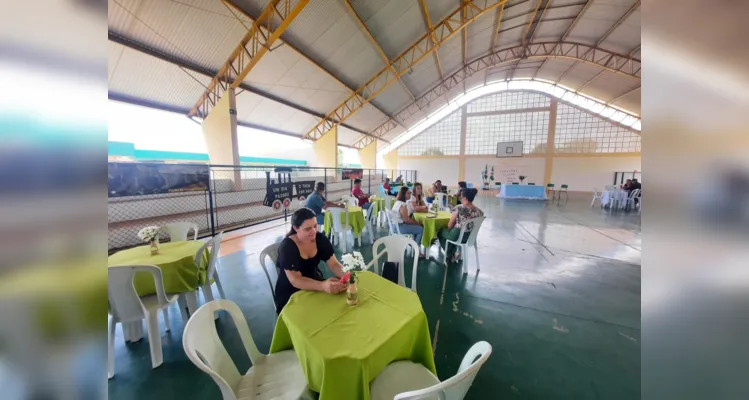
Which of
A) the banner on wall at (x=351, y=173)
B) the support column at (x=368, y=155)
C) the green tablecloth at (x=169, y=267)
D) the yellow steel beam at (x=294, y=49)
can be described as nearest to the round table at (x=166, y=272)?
the green tablecloth at (x=169, y=267)

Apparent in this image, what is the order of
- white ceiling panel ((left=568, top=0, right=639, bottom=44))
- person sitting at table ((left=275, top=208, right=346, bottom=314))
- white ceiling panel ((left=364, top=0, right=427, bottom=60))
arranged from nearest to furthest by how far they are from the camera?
person sitting at table ((left=275, top=208, right=346, bottom=314))
white ceiling panel ((left=364, top=0, right=427, bottom=60))
white ceiling panel ((left=568, top=0, right=639, bottom=44))

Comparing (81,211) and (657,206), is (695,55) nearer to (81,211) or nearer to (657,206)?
(657,206)

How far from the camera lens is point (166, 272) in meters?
1.85

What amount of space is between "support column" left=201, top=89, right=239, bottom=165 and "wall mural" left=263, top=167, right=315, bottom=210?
6.45 ft

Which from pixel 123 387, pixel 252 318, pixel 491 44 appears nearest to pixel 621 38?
pixel 491 44

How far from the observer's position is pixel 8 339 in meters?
0.23

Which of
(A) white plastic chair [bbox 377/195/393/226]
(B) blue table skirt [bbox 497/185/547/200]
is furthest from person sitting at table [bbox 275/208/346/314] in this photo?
(B) blue table skirt [bbox 497/185/547/200]

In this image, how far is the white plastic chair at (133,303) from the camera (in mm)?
1539

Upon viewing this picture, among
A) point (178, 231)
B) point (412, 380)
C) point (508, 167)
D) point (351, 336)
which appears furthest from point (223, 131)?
point (508, 167)

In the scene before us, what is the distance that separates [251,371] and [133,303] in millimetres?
1042

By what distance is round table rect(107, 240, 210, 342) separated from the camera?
1799 millimetres

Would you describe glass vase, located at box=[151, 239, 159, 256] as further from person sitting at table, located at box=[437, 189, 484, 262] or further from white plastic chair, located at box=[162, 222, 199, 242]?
person sitting at table, located at box=[437, 189, 484, 262]

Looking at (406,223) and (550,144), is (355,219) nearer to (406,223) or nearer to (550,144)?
(406,223)

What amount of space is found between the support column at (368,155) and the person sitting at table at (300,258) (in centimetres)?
1250
